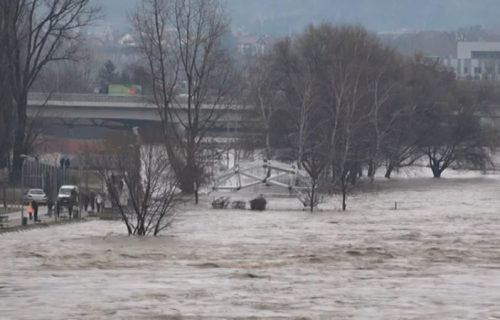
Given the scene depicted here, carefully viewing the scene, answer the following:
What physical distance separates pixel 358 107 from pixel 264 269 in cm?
6355

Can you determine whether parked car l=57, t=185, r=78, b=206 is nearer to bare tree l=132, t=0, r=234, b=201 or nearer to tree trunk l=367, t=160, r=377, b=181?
bare tree l=132, t=0, r=234, b=201

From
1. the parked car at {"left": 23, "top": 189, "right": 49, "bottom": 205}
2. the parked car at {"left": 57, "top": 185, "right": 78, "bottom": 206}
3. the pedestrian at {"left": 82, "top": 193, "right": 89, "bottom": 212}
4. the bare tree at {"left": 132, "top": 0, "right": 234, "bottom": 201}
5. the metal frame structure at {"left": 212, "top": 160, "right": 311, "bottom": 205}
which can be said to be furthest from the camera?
the bare tree at {"left": 132, "top": 0, "right": 234, "bottom": 201}

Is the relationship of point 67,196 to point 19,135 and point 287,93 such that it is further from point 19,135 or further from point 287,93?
point 287,93

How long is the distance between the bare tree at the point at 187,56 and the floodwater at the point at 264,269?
25.7 meters

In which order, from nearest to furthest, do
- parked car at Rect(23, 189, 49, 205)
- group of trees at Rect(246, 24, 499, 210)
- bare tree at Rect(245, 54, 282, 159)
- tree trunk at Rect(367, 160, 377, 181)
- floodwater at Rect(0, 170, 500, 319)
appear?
1. floodwater at Rect(0, 170, 500, 319)
2. parked car at Rect(23, 189, 49, 205)
3. group of trees at Rect(246, 24, 499, 210)
4. bare tree at Rect(245, 54, 282, 159)
5. tree trunk at Rect(367, 160, 377, 181)

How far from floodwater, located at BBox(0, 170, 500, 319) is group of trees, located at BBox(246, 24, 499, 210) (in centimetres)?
2907

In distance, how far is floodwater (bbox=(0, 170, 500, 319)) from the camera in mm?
29125

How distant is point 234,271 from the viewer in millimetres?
36906

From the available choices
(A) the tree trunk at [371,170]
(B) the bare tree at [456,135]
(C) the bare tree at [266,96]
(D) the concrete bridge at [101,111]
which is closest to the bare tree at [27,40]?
(C) the bare tree at [266,96]

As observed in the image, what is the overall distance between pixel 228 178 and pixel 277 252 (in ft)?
149

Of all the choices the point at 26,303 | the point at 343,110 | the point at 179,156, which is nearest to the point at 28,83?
the point at 179,156

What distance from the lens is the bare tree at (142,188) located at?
50500 mm

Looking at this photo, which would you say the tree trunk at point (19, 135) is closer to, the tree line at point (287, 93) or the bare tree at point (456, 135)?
the tree line at point (287, 93)

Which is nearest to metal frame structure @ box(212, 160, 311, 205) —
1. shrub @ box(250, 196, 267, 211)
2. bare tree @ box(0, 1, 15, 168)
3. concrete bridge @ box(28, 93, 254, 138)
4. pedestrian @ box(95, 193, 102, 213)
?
shrub @ box(250, 196, 267, 211)
